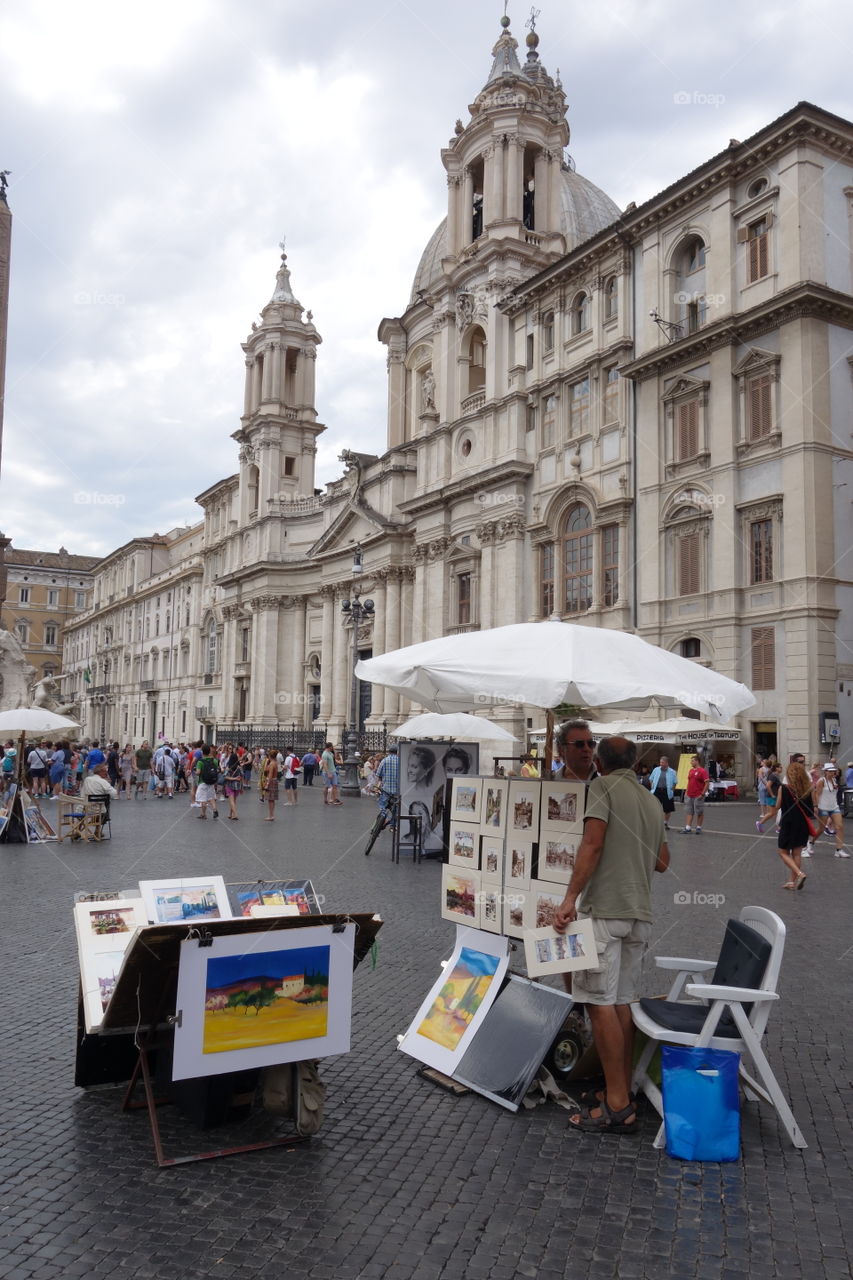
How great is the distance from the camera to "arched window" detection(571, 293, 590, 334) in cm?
3481

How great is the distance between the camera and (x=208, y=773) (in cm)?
2275

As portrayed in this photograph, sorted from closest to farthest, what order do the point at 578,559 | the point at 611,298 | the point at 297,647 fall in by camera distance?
the point at 611,298, the point at 578,559, the point at 297,647

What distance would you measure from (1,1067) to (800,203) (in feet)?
92.8

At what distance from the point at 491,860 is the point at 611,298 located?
102 feet

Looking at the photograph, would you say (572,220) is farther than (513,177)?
Yes

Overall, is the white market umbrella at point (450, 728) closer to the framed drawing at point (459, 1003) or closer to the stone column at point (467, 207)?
the framed drawing at point (459, 1003)

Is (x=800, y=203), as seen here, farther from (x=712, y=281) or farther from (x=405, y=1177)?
(x=405, y=1177)

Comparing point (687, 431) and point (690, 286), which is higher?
point (690, 286)

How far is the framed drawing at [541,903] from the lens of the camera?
228 inches

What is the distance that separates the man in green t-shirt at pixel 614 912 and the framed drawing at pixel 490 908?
3.34ft

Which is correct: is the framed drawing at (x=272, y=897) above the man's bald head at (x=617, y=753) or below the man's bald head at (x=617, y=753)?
below

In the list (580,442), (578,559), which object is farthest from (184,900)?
(580,442)

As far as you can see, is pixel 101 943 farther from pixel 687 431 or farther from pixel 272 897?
pixel 687 431

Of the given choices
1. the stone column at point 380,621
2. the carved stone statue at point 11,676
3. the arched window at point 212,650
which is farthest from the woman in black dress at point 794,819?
the arched window at point 212,650
